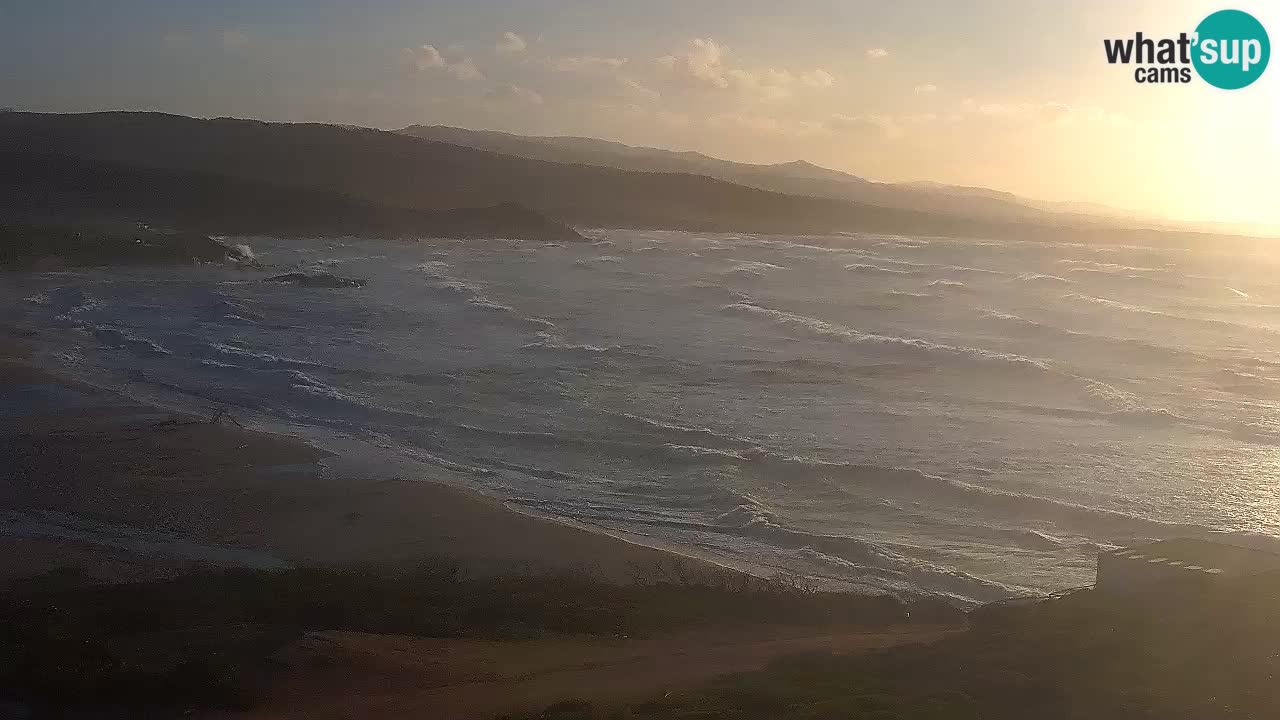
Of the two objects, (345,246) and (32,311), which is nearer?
(32,311)

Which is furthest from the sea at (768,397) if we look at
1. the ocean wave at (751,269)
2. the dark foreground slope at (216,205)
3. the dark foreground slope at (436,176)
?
the dark foreground slope at (436,176)

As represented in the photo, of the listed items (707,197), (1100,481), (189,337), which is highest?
(707,197)

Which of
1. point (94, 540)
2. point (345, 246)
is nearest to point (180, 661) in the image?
point (94, 540)

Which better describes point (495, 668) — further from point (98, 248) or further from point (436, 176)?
point (436, 176)

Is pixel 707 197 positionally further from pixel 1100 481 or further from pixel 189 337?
pixel 1100 481

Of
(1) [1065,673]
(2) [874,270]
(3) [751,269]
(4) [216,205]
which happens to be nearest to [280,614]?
(1) [1065,673]

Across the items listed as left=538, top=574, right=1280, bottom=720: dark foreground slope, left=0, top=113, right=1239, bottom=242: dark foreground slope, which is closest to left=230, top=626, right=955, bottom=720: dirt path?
left=538, top=574, right=1280, bottom=720: dark foreground slope

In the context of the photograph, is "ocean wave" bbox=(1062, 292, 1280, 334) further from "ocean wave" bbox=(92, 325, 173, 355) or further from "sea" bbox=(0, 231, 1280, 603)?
"ocean wave" bbox=(92, 325, 173, 355)
